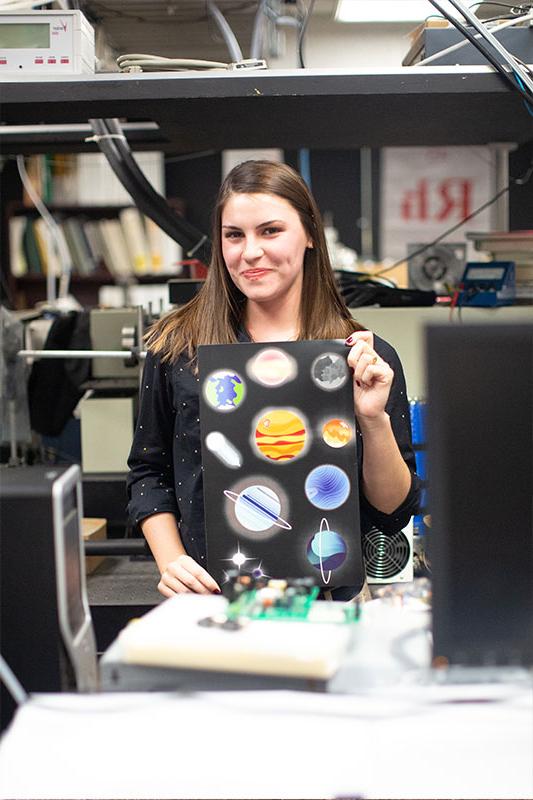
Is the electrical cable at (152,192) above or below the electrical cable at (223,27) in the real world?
below

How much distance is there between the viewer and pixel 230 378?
1145 mm

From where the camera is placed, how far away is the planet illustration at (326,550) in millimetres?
1191

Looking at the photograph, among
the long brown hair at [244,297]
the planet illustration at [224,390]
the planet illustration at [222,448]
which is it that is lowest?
the planet illustration at [222,448]

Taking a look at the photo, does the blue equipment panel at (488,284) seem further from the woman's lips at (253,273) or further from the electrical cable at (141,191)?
the woman's lips at (253,273)

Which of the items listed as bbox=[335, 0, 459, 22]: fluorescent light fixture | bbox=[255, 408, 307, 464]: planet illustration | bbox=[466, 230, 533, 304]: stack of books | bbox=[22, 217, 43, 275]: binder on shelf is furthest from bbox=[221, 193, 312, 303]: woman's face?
bbox=[22, 217, 43, 275]: binder on shelf

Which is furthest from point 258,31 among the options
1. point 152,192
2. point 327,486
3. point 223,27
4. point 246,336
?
point 327,486

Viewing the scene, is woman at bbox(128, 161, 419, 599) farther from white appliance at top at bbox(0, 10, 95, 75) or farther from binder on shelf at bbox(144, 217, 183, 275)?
binder on shelf at bbox(144, 217, 183, 275)

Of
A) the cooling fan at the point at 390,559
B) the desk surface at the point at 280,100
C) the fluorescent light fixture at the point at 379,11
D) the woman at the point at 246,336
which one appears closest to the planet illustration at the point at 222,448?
the woman at the point at 246,336

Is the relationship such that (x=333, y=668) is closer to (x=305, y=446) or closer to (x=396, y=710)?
(x=396, y=710)

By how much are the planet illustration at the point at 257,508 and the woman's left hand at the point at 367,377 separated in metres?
0.18

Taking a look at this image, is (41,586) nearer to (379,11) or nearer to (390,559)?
(390,559)

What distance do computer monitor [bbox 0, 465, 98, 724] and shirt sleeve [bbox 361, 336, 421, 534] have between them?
24.8 inches

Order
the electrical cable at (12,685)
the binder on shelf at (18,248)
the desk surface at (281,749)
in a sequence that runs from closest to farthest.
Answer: the desk surface at (281,749), the electrical cable at (12,685), the binder on shelf at (18,248)

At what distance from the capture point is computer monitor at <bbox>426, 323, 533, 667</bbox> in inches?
30.6
